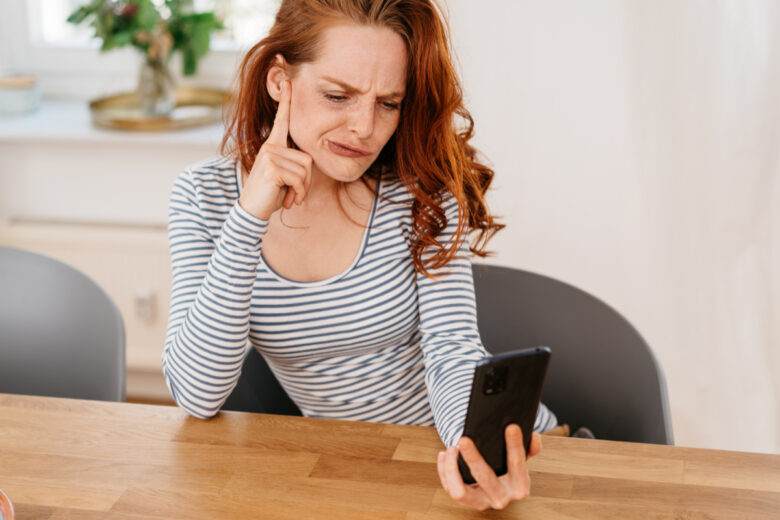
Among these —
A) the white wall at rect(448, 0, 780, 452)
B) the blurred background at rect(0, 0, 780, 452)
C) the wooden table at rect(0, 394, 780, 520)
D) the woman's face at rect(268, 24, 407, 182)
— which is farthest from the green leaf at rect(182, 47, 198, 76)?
the wooden table at rect(0, 394, 780, 520)

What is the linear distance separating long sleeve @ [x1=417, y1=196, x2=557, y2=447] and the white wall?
2.81 ft

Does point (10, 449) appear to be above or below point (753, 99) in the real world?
below

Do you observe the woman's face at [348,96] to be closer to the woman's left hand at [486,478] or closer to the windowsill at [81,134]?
the woman's left hand at [486,478]

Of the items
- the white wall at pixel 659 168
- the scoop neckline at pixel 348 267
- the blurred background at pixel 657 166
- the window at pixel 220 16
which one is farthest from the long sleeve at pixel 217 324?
the window at pixel 220 16

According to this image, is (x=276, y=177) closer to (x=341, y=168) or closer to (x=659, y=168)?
(x=341, y=168)

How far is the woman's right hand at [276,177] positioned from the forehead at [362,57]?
9 cm

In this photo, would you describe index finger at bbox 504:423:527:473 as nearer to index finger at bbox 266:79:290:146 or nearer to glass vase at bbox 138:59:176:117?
index finger at bbox 266:79:290:146

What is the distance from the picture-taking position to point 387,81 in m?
1.37

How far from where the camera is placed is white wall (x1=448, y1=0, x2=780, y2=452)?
7.24ft

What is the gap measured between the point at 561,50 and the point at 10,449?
1.48 meters

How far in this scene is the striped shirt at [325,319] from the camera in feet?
4.31

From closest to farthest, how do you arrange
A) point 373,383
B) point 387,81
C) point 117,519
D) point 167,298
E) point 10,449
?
point 117,519 → point 10,449 → point 387,81 → point 373,383 → point 167,298

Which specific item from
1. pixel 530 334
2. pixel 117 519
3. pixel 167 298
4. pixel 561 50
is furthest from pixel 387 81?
pixel 167 298

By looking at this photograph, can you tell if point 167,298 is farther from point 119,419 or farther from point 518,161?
point 119,419
